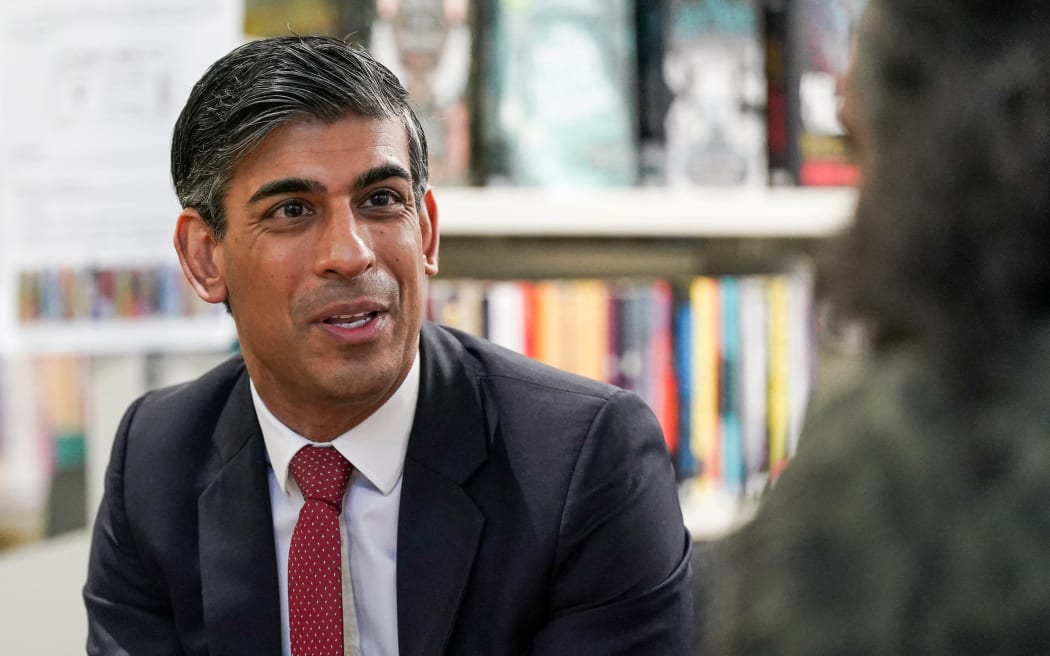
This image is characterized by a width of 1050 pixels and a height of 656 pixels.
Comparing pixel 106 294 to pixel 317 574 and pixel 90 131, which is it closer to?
pixel 90 131

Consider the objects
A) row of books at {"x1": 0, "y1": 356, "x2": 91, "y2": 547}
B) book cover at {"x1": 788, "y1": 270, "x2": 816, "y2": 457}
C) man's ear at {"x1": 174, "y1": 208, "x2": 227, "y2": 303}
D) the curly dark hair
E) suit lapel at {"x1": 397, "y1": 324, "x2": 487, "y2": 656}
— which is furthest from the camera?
row of books at {"x1": 0, "y1": 356, "x2": 91, "y2": 547}

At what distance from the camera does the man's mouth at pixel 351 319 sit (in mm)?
1111

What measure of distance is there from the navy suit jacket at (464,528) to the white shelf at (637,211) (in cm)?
30

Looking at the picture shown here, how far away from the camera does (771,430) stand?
162 cm

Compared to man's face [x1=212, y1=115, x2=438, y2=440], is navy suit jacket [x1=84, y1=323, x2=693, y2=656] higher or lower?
lower

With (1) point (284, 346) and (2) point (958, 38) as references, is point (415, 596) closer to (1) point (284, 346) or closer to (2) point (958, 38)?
(1) point (284, 346)

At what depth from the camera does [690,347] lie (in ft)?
5.26

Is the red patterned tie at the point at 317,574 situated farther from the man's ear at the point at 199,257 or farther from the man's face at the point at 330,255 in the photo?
the man's ear at the point at 199,257

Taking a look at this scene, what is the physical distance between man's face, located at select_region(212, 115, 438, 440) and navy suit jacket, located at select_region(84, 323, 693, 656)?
0.10m

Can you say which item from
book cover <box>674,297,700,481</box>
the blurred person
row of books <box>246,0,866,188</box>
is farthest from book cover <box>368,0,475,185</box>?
the blurred person

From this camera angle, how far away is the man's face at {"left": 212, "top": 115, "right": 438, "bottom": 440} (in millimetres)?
1108

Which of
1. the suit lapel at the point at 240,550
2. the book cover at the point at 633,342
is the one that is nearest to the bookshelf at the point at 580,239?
the book cover at the point at 633,342

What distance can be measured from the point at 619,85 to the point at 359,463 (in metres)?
Answer: 0.71

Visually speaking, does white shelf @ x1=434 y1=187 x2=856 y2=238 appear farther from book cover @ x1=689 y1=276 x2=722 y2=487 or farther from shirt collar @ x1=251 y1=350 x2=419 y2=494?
shirt collar @ x1=251 y1=350 x2=419 y2=494
